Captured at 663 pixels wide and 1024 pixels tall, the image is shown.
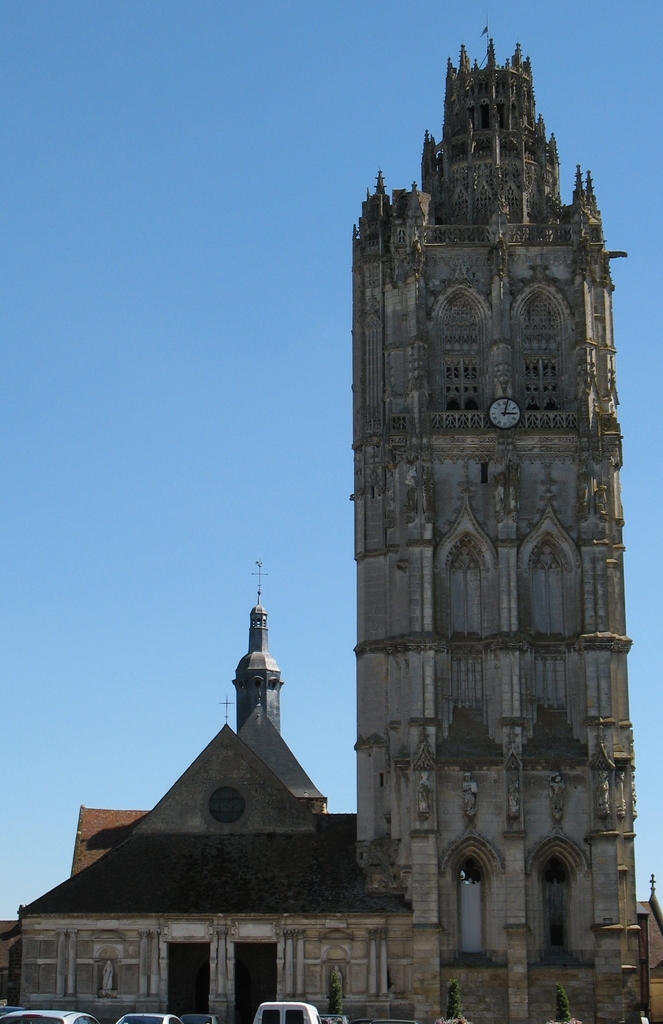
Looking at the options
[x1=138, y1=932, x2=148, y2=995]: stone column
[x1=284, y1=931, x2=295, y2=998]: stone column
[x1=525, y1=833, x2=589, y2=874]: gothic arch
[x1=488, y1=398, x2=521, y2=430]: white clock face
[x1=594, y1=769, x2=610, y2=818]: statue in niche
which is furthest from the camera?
[x1=488, y1=398, x2=521, y2=430]: white clock face

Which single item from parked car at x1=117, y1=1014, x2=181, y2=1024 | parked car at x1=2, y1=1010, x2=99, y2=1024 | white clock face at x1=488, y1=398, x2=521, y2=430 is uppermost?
white clock face at x1=488, y1=398, x2=521, y2=430

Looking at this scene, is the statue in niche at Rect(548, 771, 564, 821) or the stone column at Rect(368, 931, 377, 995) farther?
the statue in niche at Rect(548, 771, 564, 821)

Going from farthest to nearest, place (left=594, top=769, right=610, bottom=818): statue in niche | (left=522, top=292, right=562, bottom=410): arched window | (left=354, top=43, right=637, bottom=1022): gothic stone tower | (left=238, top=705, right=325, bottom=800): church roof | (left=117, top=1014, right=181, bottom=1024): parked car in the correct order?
(left=238, top=705, right=325, bottom=800): church roof < (left=522, top=292, right=562, bottom=410): arched window < (left=594, top=769, right=610, bottom=818): statue in niche < (left=354, top=43, right=637, bottom=1022): gothic stone tower < (left=117, top=1014, right=181, bottom=1024): parked car

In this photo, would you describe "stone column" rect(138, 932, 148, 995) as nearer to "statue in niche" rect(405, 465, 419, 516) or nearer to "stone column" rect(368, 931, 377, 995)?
"stone column" rect(368, 931, 377, 995)

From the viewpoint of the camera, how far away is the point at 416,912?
172 feet

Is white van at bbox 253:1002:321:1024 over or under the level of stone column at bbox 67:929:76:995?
under

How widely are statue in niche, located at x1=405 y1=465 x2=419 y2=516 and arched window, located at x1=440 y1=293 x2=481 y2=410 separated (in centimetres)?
323

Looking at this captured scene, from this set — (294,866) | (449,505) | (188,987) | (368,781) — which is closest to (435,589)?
(449,505)

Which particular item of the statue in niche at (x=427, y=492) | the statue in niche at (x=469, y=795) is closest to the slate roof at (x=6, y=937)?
the statue in niche at (x=469, y=795)

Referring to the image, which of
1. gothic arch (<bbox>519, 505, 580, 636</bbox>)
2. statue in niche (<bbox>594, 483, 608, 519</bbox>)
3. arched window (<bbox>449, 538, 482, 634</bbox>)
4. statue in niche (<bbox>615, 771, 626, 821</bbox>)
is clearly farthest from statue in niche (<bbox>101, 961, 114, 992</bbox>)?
statue in niche (<bbox>594, 483, 608, 519</bbox>)

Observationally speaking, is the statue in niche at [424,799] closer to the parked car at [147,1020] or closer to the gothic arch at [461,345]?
the gothic arch at [461,345]

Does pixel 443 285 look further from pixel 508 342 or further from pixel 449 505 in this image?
pixel 449 505

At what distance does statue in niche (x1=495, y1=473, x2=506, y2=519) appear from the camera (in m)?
55.7

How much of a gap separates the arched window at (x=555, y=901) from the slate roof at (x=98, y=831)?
18163 mm
